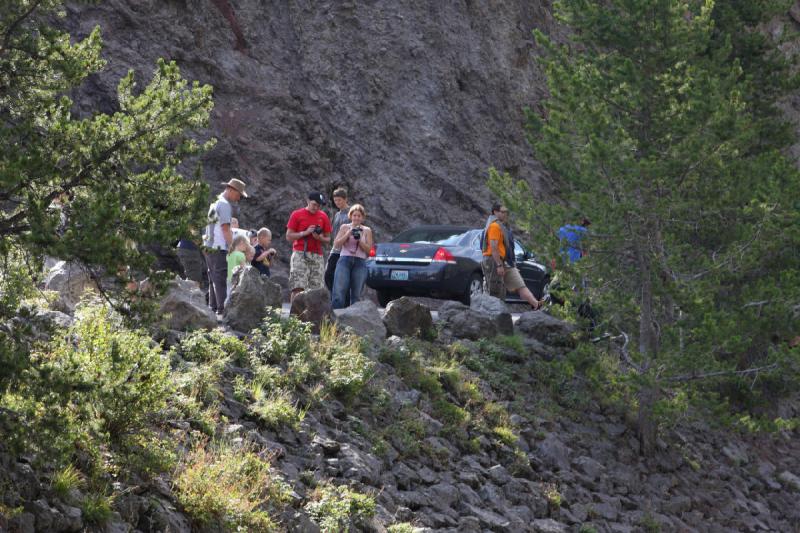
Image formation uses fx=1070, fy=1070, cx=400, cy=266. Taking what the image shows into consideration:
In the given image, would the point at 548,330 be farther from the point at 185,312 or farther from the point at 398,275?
the point at 185,312

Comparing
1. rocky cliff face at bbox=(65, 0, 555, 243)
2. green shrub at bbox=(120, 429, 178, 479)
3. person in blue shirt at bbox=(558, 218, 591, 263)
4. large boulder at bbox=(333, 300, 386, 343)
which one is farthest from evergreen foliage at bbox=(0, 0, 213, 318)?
rocky cliff face at bbox=(65, 0, 555, 243)

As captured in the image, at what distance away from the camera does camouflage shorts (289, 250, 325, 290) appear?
47.0ft

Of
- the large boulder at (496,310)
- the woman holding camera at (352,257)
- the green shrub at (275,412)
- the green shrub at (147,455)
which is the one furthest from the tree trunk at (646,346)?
the green shrub at (147,455)

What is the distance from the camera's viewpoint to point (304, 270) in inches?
564

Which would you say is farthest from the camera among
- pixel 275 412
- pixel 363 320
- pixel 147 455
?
pixel 363 320

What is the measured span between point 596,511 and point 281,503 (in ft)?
19.5

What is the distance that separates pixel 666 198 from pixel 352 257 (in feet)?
14.9

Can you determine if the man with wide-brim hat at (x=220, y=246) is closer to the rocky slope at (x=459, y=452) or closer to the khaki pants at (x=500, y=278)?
the rocky slope at (x=459, y=452)

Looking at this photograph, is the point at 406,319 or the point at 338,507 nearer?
the point at 338,507

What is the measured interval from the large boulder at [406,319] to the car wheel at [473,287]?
3.74 meters

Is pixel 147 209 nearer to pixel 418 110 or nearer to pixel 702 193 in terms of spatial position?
pixel 702 193

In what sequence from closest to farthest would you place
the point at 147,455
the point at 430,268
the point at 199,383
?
the point at 147,455 < the point at 199,383 < the point at 430,268

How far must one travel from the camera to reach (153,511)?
7535 mm

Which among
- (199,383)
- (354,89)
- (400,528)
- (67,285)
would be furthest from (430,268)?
(354,89)
